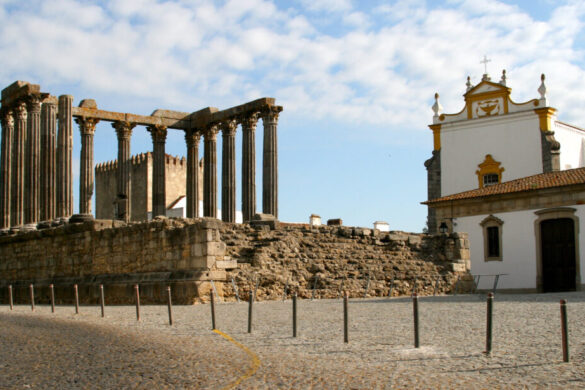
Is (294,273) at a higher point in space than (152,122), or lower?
lower

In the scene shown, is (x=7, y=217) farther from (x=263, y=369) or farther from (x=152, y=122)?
(x=263, y=369)

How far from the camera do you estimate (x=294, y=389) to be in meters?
7.04

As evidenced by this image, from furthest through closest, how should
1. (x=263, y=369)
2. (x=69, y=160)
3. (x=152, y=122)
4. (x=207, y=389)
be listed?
(x=152, y=122)
(x=69, y=160)
(x=263, y=369)
(x=207, y=389)

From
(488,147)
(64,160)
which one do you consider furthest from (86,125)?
(488,147)

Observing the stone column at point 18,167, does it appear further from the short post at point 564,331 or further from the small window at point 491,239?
the short post at point 564,331

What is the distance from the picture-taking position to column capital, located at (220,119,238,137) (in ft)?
108

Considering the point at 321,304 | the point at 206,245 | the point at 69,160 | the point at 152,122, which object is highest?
the point at 152,122

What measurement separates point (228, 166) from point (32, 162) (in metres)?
8.34

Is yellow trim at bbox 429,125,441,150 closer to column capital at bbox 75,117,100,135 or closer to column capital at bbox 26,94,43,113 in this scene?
column capital at bbox 75,117,100,135

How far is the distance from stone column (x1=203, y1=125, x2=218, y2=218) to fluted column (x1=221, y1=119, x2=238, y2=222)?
0.81m

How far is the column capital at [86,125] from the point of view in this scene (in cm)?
3116

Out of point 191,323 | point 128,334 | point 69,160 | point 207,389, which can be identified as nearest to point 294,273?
point 191,323

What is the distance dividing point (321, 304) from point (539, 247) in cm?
1672

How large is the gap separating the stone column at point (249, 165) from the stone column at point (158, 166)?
431 cm
